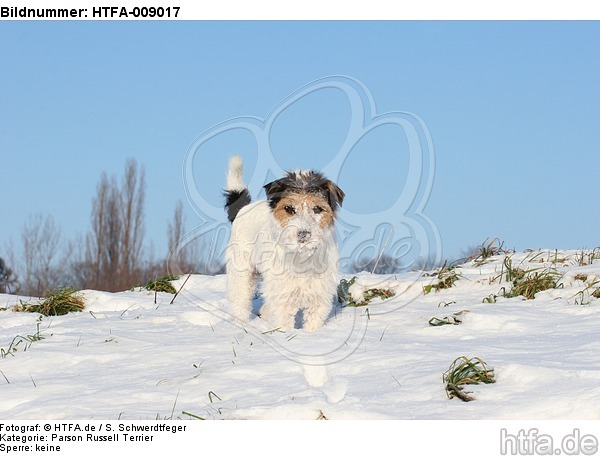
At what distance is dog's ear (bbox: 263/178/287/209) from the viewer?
270 inches

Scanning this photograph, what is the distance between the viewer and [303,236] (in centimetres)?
657

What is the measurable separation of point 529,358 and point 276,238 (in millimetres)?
2855

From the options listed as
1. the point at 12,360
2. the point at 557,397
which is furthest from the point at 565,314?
the point at 12,360

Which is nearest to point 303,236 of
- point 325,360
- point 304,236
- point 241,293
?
point 304,236

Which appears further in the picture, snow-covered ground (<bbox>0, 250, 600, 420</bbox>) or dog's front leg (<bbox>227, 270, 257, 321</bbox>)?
dog's front leg (<bbox>227, 270, 257, 321</bbox>)

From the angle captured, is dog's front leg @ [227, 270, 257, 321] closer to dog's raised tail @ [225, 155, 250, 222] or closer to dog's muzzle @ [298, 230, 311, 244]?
dog's raised tail @ [225, 155, 250, 222]

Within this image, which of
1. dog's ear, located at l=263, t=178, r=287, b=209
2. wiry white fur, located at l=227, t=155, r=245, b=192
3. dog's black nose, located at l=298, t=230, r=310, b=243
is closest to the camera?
dog's black nose, located at l=298, t=230, r=310, b=243

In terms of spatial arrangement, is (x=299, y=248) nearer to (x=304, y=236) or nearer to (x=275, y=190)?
(x=304, y=236)

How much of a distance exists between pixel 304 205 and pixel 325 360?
175 centimetres

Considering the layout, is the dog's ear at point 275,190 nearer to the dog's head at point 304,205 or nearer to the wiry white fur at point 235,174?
the dog's head at point 304,205

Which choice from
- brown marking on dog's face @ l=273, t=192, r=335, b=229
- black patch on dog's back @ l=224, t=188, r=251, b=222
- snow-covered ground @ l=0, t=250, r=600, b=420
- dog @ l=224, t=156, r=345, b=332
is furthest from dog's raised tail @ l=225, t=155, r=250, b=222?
brown marking on dog's face @ l=273, t=192, r=335, b=229

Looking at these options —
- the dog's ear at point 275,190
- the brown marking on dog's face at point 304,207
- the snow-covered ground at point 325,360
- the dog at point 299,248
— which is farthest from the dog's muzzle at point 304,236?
the snow-covered ground at point 325,360

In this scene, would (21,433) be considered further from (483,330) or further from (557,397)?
(483,330)

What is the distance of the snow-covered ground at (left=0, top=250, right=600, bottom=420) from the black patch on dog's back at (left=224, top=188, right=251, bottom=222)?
1195 mm
